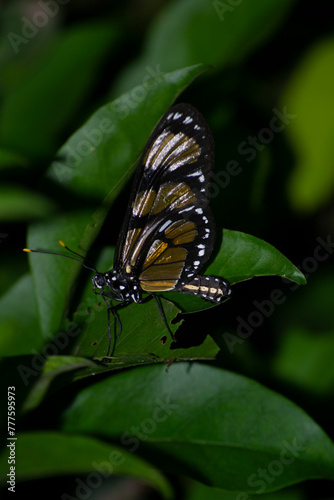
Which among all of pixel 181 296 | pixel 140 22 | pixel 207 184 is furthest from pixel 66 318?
pixel 140 22

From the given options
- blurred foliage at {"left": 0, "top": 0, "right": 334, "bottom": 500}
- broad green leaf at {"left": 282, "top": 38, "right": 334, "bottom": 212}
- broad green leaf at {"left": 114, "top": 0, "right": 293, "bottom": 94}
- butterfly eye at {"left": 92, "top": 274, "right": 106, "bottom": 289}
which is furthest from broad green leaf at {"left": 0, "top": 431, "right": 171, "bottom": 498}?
broad green leaf at {"left": 282, "top": 38, "right": 334, "bottom": 212}

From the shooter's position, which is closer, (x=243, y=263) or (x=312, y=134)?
(x=243, y=263)

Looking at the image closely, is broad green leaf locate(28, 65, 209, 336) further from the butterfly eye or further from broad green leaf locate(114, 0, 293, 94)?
broad green leaf locate(114, 0, 293, 94)

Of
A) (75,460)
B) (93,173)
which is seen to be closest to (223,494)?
(75,460)

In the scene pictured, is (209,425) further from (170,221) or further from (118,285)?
(170,221)

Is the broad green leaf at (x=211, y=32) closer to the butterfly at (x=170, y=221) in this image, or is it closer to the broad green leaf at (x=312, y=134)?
the broad green leaf at (x=312, y=134)

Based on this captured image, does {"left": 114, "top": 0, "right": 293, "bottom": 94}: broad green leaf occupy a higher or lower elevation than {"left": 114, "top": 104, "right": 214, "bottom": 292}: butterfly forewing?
higher

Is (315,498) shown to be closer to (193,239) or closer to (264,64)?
(193,239)
